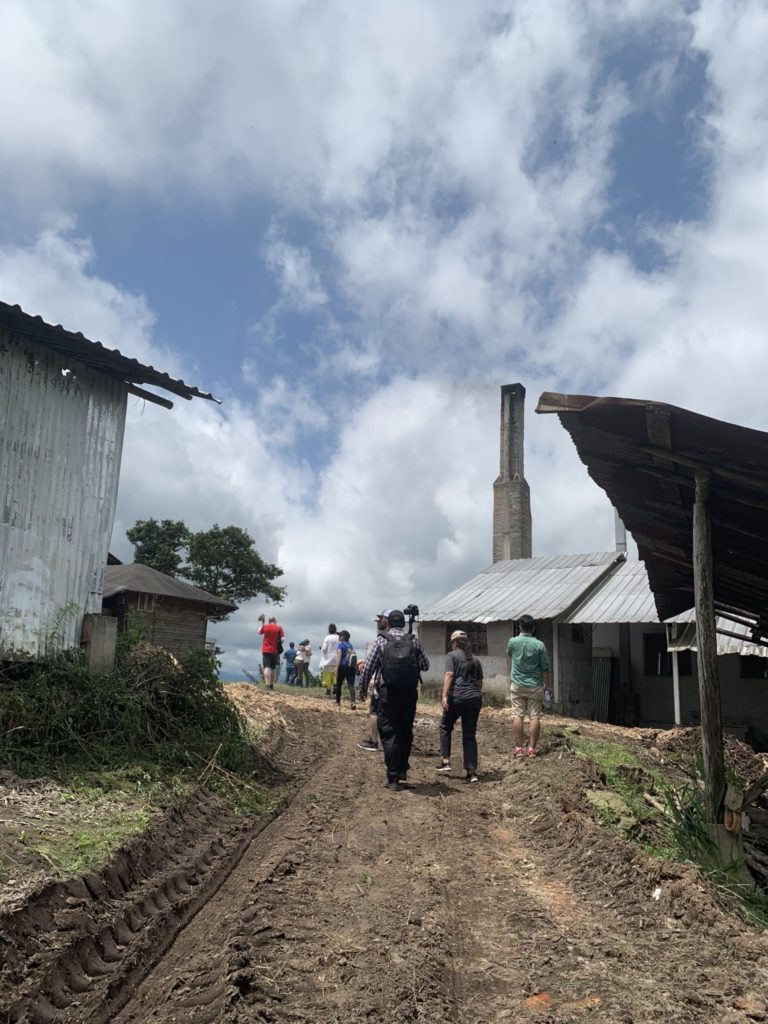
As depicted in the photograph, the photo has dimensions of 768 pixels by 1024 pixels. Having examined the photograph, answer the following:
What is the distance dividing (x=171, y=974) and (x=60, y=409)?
22.7ft

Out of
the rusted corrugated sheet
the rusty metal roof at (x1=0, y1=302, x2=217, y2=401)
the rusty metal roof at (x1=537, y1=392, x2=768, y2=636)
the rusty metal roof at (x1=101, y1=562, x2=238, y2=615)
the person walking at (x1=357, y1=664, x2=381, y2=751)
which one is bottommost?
the person walking at (x1=357, y1=664, x2=381, y2=751)

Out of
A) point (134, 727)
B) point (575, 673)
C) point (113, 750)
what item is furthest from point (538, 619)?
point (113, 750)

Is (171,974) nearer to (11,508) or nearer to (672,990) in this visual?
(672,990)

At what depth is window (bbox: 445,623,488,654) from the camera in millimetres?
22844

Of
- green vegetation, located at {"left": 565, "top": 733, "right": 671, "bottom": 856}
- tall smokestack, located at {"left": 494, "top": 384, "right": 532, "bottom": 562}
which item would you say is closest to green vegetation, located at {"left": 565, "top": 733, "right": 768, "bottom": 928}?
green vegetation, located at {"left": 565, "top": 733, "right": 671, "bottom": 856}

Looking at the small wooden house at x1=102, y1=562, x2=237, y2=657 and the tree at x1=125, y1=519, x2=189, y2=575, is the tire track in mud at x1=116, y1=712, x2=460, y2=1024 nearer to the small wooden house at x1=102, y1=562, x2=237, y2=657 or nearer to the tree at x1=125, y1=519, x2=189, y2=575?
the small wooden house at x1=102, y1=562, x2=237, y2=657

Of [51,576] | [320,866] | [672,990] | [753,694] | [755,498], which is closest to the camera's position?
[672,990]

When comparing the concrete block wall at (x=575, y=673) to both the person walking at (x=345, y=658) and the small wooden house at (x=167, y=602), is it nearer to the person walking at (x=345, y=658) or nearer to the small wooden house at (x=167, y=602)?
the person walking at (x=345, y=658)

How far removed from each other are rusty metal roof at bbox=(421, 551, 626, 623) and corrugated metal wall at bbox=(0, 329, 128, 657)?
14254 mm

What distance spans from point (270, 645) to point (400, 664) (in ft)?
37.1

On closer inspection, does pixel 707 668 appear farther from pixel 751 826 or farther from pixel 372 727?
pixel 372 727

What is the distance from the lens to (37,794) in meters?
6.06

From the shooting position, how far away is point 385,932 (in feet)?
13.8

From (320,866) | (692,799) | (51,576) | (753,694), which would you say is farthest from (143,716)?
(753,694)
